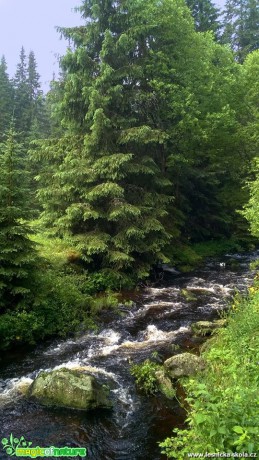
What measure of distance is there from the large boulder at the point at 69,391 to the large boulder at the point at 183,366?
1.76 m

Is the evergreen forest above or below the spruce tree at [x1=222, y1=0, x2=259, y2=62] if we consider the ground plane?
below

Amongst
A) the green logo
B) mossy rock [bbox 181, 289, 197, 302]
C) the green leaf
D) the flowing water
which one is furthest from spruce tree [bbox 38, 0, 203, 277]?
the green leaf

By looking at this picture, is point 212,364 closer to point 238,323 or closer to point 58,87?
point 238,323

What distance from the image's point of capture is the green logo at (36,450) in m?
6.46

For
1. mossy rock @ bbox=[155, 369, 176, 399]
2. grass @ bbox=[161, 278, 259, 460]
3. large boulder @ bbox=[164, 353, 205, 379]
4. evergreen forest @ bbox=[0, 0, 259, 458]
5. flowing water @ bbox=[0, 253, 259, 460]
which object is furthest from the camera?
evergreen forest @ bbox=[0, 0, 259, 458]

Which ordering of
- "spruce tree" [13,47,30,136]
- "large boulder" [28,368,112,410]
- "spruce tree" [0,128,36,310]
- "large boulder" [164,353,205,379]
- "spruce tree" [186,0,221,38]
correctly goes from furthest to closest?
"spruce tree" [13,47,30,136]
"spruce tree" [186,0,221,38]
"spruce tree" [0,128,36,310]
"large boulder" [164,353,205,379]
"large boulder" [28,368,112,410]

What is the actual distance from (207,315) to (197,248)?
12.2 metres

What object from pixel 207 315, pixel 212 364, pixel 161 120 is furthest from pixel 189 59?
pixel 212 364

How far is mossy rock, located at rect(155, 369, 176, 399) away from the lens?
822 cm

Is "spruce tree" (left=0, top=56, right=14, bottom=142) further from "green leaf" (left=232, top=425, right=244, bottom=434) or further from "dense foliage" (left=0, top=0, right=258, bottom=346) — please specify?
"green leaf" (left=232, top=425, right=244, bottom=434)

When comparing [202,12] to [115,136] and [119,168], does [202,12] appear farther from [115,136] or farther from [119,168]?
[119,168]

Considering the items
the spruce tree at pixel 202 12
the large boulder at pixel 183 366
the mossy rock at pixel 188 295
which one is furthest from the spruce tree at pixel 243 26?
the large boulder at pixel 183 366

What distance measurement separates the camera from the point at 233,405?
13.6ft

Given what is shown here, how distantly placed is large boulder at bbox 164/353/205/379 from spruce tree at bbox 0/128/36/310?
4.84 metres
